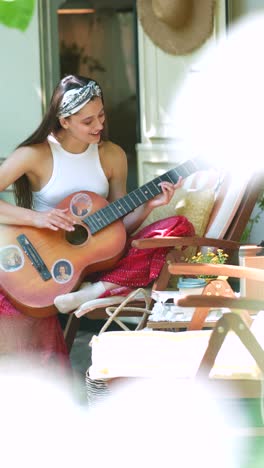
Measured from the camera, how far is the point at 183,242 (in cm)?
498

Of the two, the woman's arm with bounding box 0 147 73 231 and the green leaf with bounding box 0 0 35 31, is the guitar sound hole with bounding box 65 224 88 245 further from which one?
the green leaf with bounding box 0 0 35 31

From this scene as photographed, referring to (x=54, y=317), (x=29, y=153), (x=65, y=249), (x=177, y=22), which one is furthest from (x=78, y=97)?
(x=177, y=22)

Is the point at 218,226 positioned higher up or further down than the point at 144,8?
further down

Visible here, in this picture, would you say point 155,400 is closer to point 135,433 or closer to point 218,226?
point 135,433

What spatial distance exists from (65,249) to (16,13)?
1750 millimetres

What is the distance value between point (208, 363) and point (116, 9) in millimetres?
6502

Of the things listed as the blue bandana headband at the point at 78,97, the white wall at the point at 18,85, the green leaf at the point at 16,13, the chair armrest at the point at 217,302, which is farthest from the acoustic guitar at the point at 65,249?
the chair armrest at the point at 217,302

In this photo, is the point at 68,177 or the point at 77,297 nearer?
the point at 77,297

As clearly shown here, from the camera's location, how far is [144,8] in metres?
6.25

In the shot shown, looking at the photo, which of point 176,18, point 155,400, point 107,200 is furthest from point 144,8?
point 155,400

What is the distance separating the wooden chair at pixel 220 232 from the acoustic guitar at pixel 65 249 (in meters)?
0.20

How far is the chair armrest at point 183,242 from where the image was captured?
4.90 metres

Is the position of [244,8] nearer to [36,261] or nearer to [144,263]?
[144,263]

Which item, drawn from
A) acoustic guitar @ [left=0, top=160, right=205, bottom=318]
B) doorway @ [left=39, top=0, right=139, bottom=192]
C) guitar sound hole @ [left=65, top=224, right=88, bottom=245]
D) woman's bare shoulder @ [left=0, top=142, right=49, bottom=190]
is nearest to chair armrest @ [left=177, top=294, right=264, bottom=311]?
acoustic guitar @ [left=0, top=160, right=205, bottom=318]
